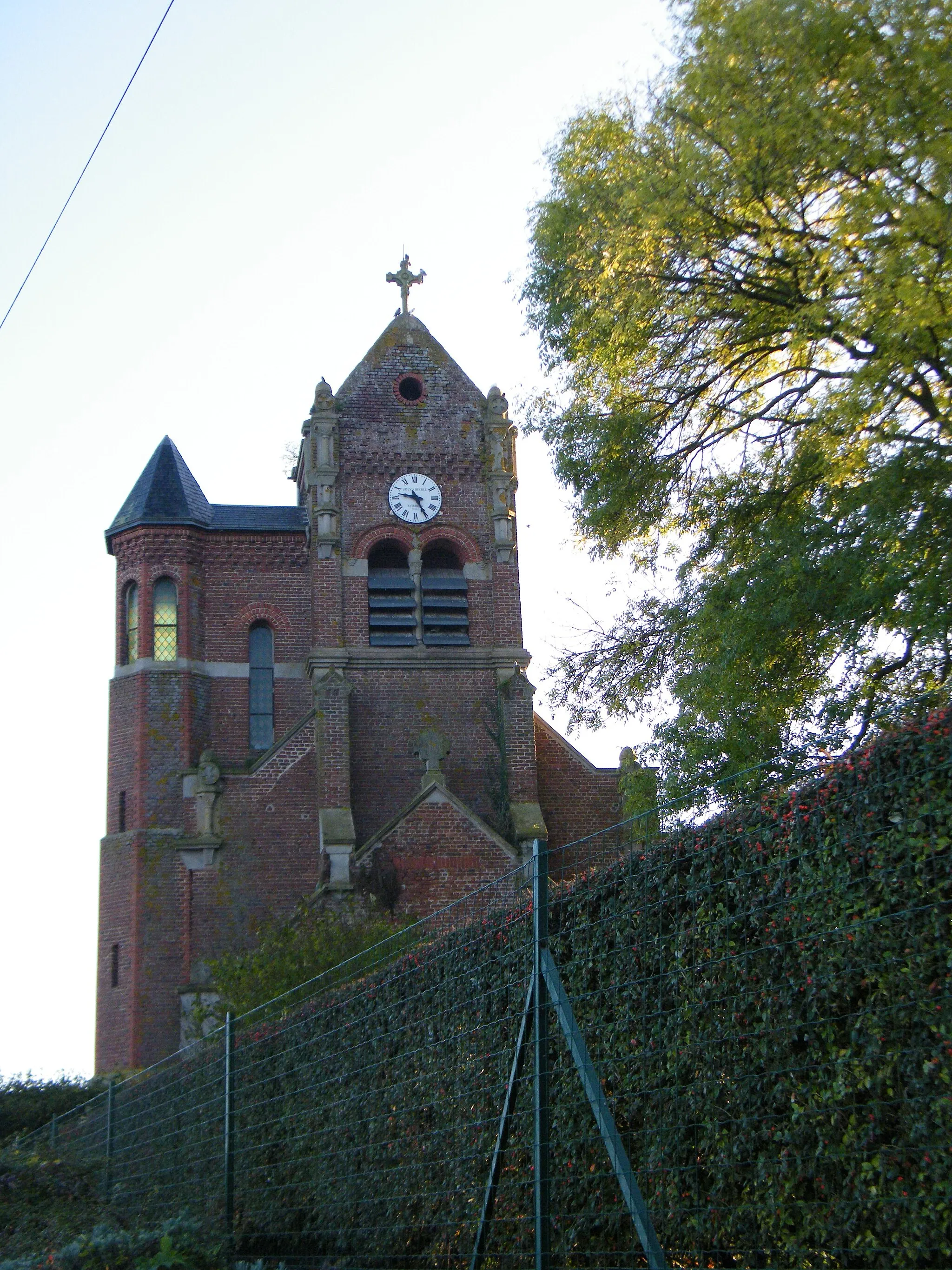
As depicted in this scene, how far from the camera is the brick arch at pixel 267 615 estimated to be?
3203 cm

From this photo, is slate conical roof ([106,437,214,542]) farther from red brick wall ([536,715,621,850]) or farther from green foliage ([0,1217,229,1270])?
green foliage ([0,1217,229,1270])

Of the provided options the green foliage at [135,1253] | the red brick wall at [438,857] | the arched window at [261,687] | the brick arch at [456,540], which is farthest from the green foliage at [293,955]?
the green foliage at [135,1253]

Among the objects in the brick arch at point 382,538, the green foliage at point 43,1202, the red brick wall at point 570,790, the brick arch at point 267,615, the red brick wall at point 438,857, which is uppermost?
the brick arch at point 382,538

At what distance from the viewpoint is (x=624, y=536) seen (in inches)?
660

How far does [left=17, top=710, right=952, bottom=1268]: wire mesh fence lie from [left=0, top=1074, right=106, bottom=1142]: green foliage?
58.7 feet

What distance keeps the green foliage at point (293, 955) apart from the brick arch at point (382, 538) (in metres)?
8.30

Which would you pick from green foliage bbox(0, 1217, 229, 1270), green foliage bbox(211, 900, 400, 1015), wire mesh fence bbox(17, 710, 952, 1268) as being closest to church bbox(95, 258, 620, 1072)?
green foliage bbox(211, 900, 400, 1015)

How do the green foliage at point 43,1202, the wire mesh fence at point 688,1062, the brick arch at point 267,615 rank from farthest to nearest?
the brick arch at point 267,615 → the green foliage at point 43,1202 → the wire mesh fence at point 688,1062

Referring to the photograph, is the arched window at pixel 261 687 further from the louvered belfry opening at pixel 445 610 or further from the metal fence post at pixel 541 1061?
the metal fence post at pixel 541 1061

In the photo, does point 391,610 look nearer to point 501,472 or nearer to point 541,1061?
point 501,472

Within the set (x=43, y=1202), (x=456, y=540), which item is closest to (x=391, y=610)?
(x=456, y=540)

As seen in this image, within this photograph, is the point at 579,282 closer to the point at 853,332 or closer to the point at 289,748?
the point at 853,332

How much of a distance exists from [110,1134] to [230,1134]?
5.21 metres

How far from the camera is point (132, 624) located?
31.5m
